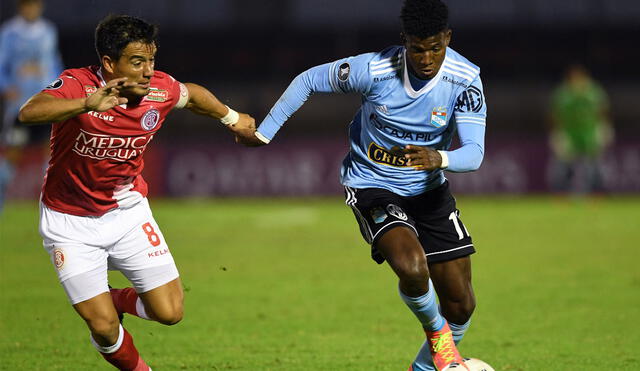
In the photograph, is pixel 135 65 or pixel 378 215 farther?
pixel 378 215

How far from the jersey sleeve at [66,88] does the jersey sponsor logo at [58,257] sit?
2.90ft

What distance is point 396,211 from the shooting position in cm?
599

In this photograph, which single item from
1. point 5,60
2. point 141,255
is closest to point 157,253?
point 141,255

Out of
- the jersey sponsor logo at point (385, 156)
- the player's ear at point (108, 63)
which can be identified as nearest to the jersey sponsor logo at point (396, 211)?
the jersey sponsor logo at point (385, 156)

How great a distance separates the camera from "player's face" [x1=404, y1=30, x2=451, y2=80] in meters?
5.69

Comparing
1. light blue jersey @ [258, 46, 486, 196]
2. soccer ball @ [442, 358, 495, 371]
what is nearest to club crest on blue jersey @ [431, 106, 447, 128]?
light blue jersey @ [258, 46, 486, 196]

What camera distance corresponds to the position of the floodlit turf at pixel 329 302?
22.6 feet

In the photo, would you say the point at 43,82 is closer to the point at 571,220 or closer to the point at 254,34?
the point at 571,220

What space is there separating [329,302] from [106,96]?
442cm

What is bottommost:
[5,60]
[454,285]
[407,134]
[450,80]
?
[5,60]

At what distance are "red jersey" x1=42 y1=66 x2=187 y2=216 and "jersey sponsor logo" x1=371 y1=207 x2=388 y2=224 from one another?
1.36 m

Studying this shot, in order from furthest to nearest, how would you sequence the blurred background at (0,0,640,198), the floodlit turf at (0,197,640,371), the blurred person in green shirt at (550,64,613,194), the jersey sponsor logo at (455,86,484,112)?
the blurred background at (0,0,640,198)
the blurred person in green shirt at (550,64,613,194)
the floodlit turf at (0,197,640,371)
the jersey sponsor logo at (455,86,484,112)

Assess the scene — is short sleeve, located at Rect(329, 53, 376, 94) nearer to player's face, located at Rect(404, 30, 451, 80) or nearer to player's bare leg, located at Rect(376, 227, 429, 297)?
player's face, located at Rect(404, 30, 451, 80)

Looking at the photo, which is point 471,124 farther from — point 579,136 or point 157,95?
point 579,136
